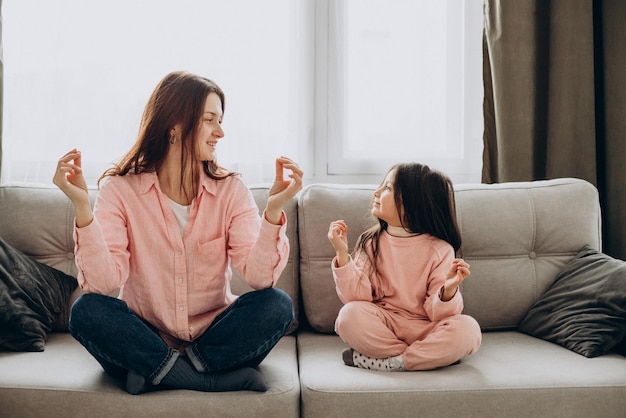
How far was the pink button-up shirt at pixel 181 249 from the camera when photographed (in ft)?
5.98

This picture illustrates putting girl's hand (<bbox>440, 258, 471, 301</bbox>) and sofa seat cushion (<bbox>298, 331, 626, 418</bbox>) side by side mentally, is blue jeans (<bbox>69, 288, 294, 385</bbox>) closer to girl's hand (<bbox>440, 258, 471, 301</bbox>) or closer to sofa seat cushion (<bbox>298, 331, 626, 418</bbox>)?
sofa seat cushion (<bbox>298, 331, 626, 418</bbox>)

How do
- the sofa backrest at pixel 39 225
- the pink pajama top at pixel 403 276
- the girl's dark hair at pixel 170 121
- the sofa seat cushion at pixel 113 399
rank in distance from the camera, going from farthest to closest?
the sofa backrest at pixel 39 225 < the pink pajama top at pixel 403 276 < the girl's dark hair at pixel 170 121 < the sofa seat cushion at pixel 113 399

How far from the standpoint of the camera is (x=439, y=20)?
2.87m

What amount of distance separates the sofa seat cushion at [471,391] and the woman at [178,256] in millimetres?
176

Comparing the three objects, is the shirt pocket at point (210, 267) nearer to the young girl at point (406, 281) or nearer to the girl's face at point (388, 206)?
the young girl at point (406, 281)

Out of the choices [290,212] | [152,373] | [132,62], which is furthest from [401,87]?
[152,373]

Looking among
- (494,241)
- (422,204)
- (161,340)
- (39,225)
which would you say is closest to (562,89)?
(494,241)

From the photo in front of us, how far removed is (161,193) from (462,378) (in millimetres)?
939

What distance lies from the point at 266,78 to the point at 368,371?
1367 millimetres

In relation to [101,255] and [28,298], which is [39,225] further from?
[101,255]

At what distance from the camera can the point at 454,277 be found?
1853mm

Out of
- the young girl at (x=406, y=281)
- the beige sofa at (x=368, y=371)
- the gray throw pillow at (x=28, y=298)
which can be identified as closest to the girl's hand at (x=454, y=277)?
the young girl at (x=406, y=281)

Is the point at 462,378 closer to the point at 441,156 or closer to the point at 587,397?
the point at 587,397

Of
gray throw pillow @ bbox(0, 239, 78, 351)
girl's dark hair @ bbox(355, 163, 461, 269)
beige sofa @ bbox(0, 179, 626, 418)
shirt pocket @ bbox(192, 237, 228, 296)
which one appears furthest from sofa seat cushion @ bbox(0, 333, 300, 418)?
girl's dark hair @ bbox(355, 163, 461, 269)
